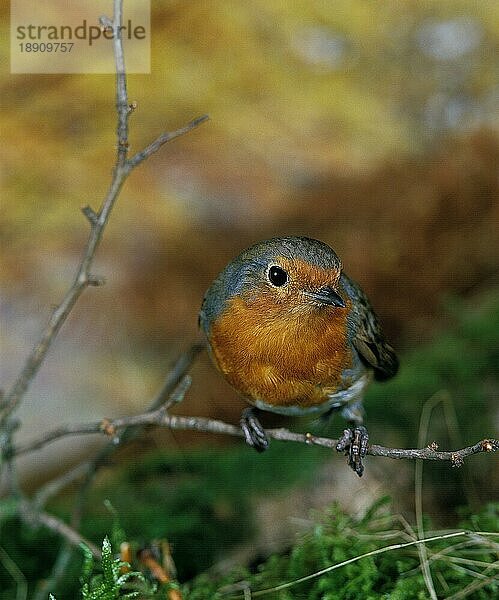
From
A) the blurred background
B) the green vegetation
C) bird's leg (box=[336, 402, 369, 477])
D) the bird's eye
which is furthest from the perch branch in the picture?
the blurred background

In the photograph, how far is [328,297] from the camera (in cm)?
164

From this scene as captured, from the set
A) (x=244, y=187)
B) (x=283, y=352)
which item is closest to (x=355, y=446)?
(x=283, y=352)

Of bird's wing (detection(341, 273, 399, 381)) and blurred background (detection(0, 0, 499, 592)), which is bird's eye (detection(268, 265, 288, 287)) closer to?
bird's wing (detection(341, 273, 399, 381))

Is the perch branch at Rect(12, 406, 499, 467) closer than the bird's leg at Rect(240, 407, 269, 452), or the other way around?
the perch branch at Rect(12, 406, 499, 467)

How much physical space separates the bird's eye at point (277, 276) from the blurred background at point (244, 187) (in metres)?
1.57

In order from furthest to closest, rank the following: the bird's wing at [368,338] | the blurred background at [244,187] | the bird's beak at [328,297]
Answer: the blurred background at [244,187] < the bird's wing at [368,338] < the bird's beak at [328,297]

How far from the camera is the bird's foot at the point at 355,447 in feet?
5.45

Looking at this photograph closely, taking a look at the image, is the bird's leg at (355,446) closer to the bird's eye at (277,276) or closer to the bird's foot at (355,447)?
the bird's foot at (355,447)

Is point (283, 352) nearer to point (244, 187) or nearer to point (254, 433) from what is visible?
point (254, 433)

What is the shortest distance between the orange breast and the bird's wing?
7cm

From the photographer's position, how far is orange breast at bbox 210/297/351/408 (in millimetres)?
1712

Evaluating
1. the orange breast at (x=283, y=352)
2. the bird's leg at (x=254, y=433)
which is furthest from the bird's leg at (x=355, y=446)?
the bird's leg at (x=254, y=433)

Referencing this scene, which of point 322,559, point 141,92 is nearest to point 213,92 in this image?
point 141,92

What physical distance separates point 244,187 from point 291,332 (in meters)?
2.22
